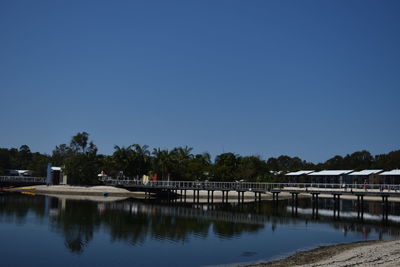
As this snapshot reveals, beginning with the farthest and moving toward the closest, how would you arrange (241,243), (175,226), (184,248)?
(175,226) → (241,243) → (184,248)

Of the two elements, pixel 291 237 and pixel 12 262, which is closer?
pixel 12 262

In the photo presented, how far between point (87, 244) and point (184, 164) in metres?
65.6

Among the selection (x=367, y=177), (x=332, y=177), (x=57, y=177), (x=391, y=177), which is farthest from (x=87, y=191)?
(x=391, y=177)

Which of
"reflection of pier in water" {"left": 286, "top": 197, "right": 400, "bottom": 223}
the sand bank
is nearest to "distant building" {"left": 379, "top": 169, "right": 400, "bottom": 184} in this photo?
"reflection of pier in water" {"left": 286, "top": 197, "right": 400, "bottom": 223}

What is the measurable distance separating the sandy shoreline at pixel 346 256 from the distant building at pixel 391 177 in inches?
2264

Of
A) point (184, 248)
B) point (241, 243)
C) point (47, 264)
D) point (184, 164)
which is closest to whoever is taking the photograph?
point (47, 264)

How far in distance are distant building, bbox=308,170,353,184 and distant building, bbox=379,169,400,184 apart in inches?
309

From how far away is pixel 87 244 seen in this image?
28.7 m

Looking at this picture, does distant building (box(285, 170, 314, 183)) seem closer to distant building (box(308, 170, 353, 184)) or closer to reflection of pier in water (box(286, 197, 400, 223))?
distant building (box(308, 170, 353, 184))

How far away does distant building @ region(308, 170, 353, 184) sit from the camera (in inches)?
3610

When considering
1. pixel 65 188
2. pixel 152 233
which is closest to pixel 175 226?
pixel 152 233

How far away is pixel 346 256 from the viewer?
24.6 meters

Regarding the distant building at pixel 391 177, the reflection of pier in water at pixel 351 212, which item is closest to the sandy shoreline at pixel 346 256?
the reflection of pier in water at pixel 351 212

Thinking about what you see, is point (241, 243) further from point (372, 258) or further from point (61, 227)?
point (61, 227)
